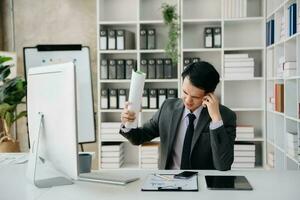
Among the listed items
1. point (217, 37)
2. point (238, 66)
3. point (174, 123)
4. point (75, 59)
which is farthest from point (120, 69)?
point (174, 123)

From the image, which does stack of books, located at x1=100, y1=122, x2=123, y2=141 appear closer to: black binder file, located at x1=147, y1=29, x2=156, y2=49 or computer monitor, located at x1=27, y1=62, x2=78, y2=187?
black binder file, located at x1=147, y1=29, x2=156, y2=49

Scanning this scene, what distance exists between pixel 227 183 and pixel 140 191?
15.4 inches

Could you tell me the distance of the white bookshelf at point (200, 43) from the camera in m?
4.53

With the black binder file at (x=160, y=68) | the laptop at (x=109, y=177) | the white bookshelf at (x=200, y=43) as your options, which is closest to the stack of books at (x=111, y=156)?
the white bookshelf at (x=200, y=43)

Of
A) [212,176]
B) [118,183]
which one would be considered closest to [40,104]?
[118,183]

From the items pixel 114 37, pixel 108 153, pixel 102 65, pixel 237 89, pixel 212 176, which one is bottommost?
pixel 108 153

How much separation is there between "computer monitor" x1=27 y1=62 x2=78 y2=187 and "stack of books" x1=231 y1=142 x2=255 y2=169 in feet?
9.49

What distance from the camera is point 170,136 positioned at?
8.01 ft

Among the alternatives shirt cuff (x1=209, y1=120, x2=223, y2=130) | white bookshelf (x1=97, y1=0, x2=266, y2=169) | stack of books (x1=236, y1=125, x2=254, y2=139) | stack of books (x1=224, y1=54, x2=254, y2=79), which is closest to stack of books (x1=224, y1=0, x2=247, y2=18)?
white bookshelf (x1=97, y1=0, x2=266, y2=169)

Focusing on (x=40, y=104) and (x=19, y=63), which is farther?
(x=19, y=63)

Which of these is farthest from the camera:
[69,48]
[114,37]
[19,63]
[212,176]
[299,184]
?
[19,63]

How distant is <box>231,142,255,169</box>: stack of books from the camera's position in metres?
4.41

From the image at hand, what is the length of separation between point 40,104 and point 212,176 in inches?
34.4

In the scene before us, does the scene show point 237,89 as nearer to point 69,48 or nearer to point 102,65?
point 102,65
